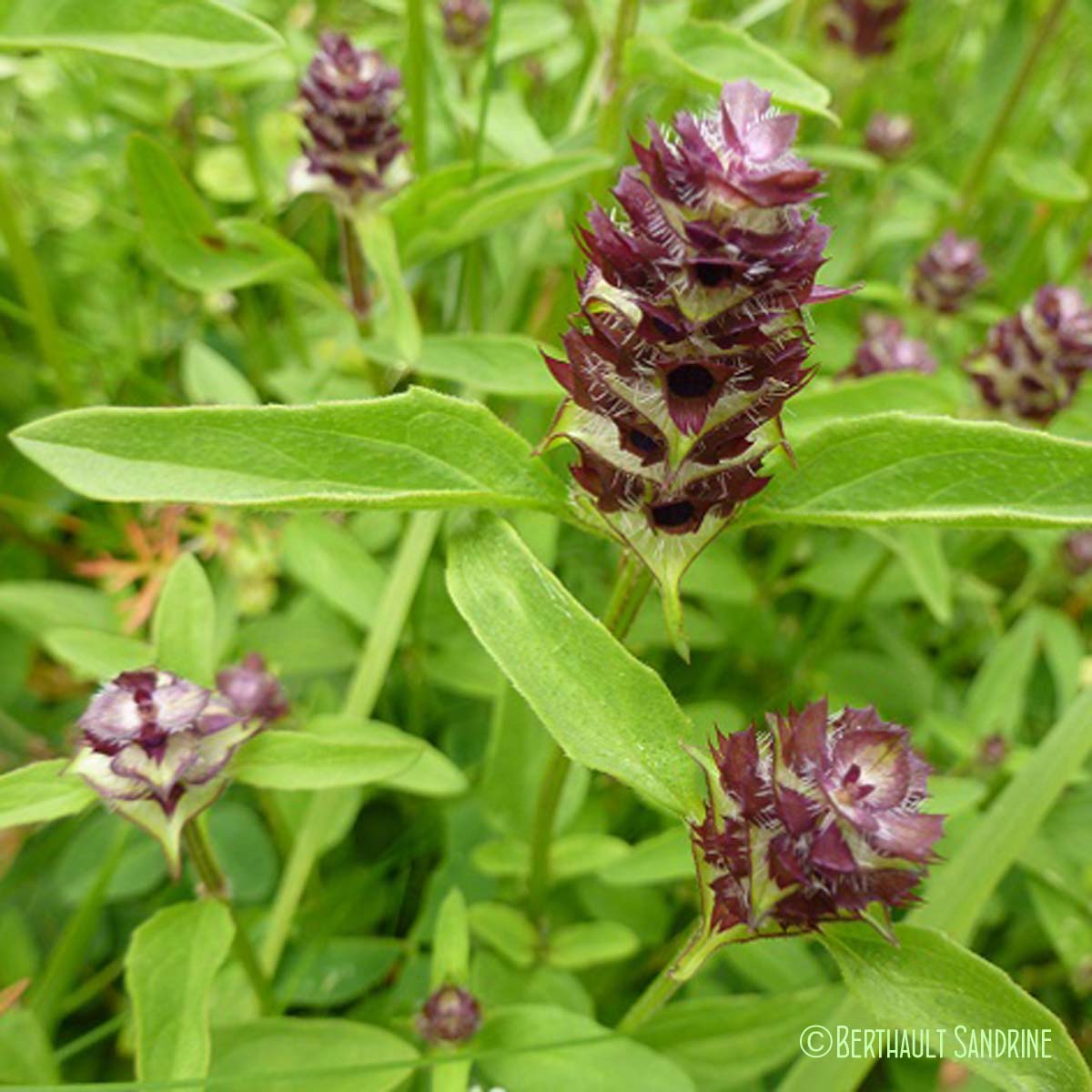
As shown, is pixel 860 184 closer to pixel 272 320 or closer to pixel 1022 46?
pixel 1022 46

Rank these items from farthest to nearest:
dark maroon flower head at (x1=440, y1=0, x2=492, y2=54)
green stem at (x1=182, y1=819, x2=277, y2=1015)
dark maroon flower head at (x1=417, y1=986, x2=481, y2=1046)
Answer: dark maroon flower head at (x1=440, y1=0, x2=492, y2=54) → dark maroon flower head at (x1=417, y1=986, x2=481, y2=1046) → green stem at (x1=182, y1=819, x2=277, y2=1015)

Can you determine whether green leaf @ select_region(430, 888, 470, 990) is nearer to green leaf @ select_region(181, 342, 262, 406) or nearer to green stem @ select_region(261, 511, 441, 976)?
green stem @ select_region(261, 511, 441, 976)

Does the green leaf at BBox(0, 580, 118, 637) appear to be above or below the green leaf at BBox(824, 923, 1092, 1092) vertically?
below

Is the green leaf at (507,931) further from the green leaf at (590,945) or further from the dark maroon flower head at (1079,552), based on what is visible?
the dark maroon flower head at (1079,552)

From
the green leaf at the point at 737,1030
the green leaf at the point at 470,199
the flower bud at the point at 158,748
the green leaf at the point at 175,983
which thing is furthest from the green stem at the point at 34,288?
the green leaf at the point at 737,1030

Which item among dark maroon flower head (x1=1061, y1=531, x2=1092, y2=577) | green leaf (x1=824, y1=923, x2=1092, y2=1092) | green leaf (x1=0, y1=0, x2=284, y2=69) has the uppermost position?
green leaf (x1=0, y1=0, x2=284, y2=69)

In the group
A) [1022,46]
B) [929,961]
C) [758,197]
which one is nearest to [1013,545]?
[1022,46]

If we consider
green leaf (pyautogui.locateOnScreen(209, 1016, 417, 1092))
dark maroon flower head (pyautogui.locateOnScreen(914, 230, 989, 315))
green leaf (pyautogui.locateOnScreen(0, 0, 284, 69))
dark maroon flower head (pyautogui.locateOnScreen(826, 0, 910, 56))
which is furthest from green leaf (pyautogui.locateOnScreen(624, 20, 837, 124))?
dark maroon flower head (pyautogui.locateOnScreen(826, 0, 910, 56))
